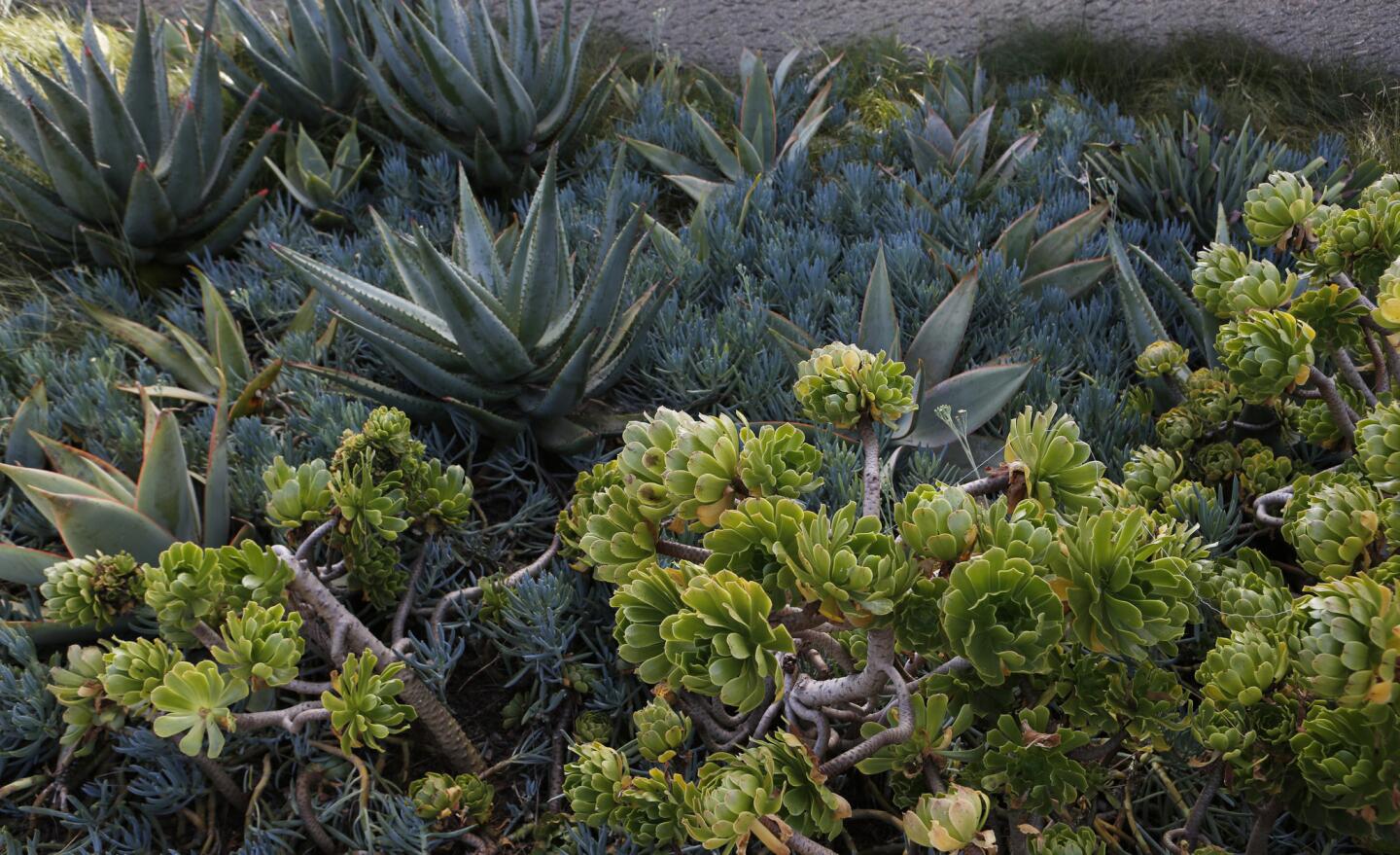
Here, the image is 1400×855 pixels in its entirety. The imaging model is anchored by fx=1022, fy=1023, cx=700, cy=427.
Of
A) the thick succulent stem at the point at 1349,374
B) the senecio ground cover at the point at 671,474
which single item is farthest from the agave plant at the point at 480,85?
the thick succulent stem at the point at 1349,374

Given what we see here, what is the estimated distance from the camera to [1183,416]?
212 centimetres

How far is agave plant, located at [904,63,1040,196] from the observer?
332 cm

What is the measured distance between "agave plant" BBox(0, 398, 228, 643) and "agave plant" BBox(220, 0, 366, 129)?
201 cm

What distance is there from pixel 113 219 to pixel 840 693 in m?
2.82

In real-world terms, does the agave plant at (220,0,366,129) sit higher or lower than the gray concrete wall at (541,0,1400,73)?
higher

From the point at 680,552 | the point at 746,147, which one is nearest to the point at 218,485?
the point at 680,552

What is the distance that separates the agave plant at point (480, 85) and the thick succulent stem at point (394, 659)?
2.09m

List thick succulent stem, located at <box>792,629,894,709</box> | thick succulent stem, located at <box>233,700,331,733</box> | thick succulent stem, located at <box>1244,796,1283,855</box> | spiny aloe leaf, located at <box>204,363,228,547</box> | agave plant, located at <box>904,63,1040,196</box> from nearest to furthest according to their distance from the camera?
thick succulent stem, located at <box>792,629,894,709</box> → thick succulent stem, located at <box>1244,796,1283,855</box> → thick succulent stem, located at <box>233,700,331,733</box> → spiny aloe leaf, located at <box>204,363,228,547</box> → agave plant, located at <box>904,63,1040,196</box>

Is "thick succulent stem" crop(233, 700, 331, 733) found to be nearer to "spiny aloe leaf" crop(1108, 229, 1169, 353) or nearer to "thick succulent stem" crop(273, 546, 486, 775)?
"thick succulent stem" crop(273, 546, 486, 775)

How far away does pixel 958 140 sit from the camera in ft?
11.3

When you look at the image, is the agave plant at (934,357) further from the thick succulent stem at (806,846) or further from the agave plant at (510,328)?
the thick succulent stem at (806,846)

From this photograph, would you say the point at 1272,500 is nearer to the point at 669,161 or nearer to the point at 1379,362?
the point at 1379,362

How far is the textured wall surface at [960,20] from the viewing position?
4.08 metres

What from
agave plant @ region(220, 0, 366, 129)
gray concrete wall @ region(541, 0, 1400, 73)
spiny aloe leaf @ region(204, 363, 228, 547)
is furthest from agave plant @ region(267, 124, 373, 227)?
gray concrete wall @ region(541, 0, 1400, 73)
